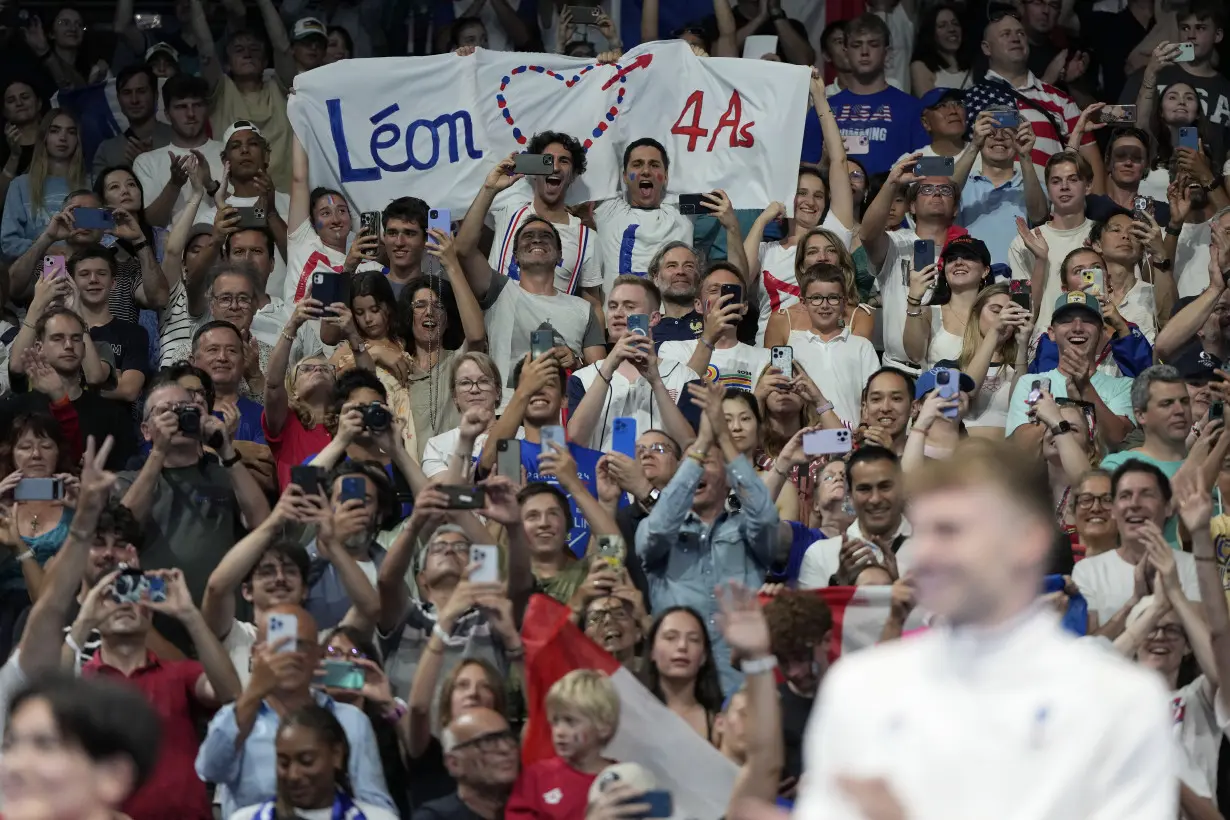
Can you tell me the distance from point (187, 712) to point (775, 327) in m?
3.47

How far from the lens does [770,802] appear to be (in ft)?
17.3

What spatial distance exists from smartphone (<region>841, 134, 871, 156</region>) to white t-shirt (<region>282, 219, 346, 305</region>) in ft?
8.51

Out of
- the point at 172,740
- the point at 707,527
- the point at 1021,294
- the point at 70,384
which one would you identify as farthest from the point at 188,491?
the point at 1021,294

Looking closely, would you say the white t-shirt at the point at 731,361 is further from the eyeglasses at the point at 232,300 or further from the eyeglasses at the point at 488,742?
the eyeglasses at the point at 488,742

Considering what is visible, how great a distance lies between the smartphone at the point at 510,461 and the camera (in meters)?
7.20

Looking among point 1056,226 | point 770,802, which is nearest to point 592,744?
point 770,802

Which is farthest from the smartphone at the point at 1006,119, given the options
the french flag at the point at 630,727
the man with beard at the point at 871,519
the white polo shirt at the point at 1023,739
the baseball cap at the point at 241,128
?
the white polo shirt at the point at 1023,739

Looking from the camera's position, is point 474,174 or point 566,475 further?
point 474,174

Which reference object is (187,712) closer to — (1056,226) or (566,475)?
(566,475)

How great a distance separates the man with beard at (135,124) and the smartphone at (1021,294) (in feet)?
14.4

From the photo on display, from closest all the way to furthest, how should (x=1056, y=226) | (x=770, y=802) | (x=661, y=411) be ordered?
(x=770, y=802) < (x=661, y=411) < (x=1056, y=226)

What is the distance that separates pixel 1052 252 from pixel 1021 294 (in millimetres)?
1016

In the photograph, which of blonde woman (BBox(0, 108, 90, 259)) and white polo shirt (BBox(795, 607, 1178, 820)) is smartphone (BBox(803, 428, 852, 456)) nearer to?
white polo shirt (BBox(795, 607, 1178, 820))

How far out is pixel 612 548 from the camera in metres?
7.03
